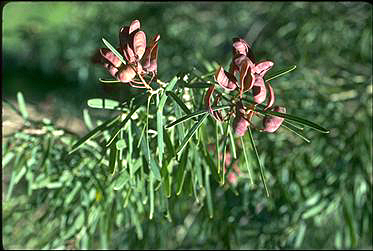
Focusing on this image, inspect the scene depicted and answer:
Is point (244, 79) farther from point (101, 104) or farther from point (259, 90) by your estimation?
point (101, 104)

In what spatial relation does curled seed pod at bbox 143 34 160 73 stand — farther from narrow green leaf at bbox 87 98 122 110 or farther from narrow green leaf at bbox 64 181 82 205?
narrow green leaf at bbox 64 181 82 205

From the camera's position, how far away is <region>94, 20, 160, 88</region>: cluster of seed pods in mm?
399

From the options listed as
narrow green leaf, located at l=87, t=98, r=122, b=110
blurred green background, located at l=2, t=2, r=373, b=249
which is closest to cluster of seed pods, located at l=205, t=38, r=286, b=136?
narrow green leaf, located at l=87, t=98, r=122, b=110

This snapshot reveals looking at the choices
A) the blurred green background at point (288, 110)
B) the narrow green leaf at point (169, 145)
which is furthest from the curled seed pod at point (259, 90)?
the blurred green background at point (288, 110)

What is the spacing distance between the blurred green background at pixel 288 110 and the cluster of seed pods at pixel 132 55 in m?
0.26

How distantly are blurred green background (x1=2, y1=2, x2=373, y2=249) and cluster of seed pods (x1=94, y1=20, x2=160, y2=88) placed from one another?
0.26 m

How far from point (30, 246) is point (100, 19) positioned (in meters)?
0.74

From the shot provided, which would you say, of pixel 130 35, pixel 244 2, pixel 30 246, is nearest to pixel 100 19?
pixel 244 2

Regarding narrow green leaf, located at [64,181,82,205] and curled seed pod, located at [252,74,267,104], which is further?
narrow green leaf, located at [64,181,82,205]

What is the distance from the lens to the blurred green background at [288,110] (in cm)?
76

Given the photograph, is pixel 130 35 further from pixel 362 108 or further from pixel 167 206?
pixel 362 108

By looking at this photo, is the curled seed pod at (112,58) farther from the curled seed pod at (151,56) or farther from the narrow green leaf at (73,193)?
the narrow green leaf at (73,193)

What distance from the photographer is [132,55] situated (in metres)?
0.40

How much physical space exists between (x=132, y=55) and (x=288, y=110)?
1.51 feet
